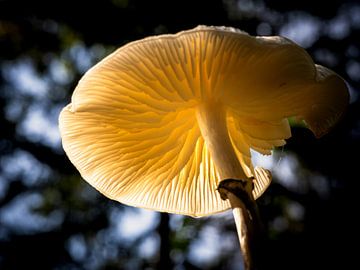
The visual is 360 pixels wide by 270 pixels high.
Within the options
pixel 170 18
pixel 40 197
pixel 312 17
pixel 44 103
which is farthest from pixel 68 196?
pixel 312 17

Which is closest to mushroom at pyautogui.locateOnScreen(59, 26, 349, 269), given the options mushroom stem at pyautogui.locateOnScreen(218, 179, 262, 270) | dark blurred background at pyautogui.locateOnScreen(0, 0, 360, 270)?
mushroom stem at pyautogui.locateOnScreen(218, 179, 262, 270)

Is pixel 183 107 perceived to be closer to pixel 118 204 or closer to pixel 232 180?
pixel 232 180

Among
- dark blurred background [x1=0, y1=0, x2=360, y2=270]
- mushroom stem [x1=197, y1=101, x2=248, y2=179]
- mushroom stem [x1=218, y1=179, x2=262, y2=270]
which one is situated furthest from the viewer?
dark blurred background [x1=0, y1=0, x2=360, y2=270]

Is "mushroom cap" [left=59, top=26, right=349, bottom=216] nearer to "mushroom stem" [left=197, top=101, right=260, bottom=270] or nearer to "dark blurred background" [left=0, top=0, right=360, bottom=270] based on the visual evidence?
"mushroom stem" [left=197, top=101, right=260, bottom=270]

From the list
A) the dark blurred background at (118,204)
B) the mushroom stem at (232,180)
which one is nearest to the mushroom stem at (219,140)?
the mushroom stem at (232,180)

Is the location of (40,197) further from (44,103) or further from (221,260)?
(221,260)

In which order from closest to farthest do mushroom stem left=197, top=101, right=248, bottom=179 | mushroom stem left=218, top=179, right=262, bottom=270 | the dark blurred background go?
mushroom stem left=218, top=179, right=262, bottom=270, mushroom stem left=197, top=101, right=248, bottom=179, the dark blurred background

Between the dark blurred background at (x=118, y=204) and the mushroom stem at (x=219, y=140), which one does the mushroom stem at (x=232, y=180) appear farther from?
the dark blurred background at (x=118, y=204)
